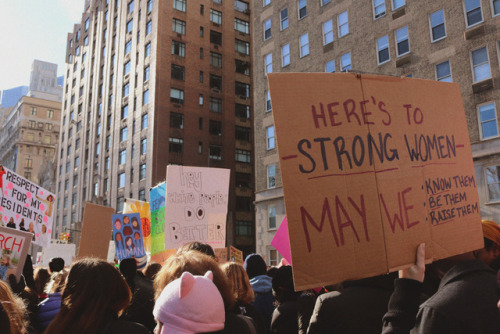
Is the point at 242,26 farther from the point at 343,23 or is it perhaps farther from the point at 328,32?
the point at 343,23

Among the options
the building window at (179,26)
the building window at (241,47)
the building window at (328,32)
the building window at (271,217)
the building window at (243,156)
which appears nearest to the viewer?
the building window at (328,32)

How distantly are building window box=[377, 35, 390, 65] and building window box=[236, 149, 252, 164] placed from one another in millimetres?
24568

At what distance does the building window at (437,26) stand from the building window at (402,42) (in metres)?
1.40

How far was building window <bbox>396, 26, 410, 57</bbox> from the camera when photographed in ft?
77.7

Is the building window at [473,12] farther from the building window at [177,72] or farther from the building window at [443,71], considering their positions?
the building window at [177,72]

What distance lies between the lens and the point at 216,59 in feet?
161

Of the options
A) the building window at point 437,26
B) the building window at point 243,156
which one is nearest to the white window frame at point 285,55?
the building window at point 437,26

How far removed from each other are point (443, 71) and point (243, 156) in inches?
1114

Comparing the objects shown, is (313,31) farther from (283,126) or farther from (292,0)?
(283,126)

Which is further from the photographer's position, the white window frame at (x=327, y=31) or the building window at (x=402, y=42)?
the white window frame at (x=327, y=31)

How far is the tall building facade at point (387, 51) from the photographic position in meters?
19.9

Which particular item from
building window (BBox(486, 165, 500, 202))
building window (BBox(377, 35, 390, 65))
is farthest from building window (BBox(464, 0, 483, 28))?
building window (BBox(486, 165, 500, 202))

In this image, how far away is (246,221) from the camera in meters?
45.3

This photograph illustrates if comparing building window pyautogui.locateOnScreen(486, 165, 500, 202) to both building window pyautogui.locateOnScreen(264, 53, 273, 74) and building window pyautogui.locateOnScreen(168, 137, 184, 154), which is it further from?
building window pyautogui.locateOnScreen(168, 137, 184, 154)
